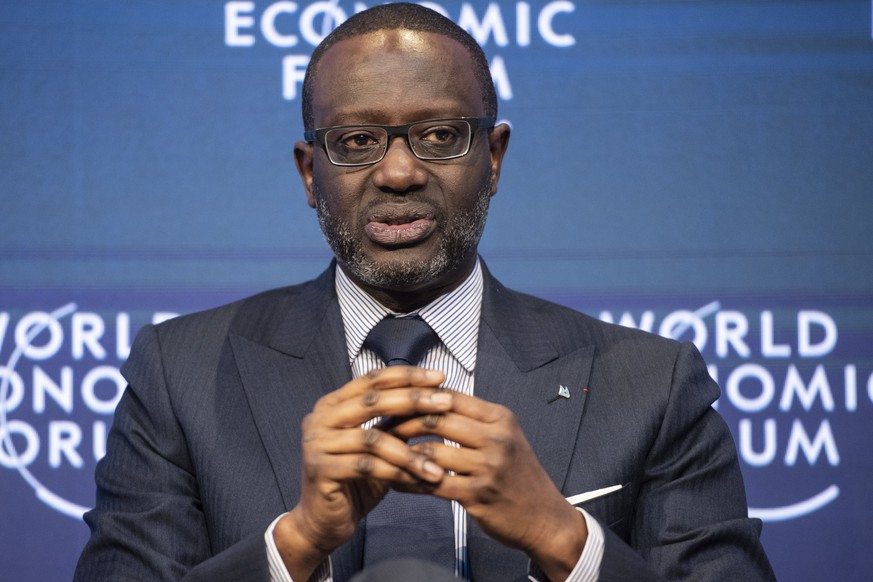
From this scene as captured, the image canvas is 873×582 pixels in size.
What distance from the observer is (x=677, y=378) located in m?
2.23

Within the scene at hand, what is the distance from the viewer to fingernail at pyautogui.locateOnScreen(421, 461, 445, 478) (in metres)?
1.64

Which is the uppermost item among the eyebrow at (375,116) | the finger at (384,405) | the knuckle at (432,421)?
the eyebrow at (375,116)

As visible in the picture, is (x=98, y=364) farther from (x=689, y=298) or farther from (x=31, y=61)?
(x=689, y=298)

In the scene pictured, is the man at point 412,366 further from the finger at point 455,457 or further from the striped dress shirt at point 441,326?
the finger at point 455,457

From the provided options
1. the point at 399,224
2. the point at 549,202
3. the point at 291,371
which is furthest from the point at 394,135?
the point at 549,202

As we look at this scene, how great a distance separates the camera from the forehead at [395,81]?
2.15m

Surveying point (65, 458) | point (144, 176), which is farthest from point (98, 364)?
point (144, 176)

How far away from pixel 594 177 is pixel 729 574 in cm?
135

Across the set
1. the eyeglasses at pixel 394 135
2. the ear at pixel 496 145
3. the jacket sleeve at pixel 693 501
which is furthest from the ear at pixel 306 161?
the jacket sleeve at pixel 693 501

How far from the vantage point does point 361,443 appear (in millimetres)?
1659

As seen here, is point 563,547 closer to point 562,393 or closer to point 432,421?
point 432,421

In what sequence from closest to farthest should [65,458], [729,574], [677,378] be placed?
[729,574] → [677,378] → [65,458]

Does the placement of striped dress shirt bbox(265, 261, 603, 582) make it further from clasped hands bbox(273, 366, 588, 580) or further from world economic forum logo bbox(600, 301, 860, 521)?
world economic forum logo bbox(600, 301, 860, 521)

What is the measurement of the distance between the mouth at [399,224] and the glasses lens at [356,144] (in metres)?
0.10
